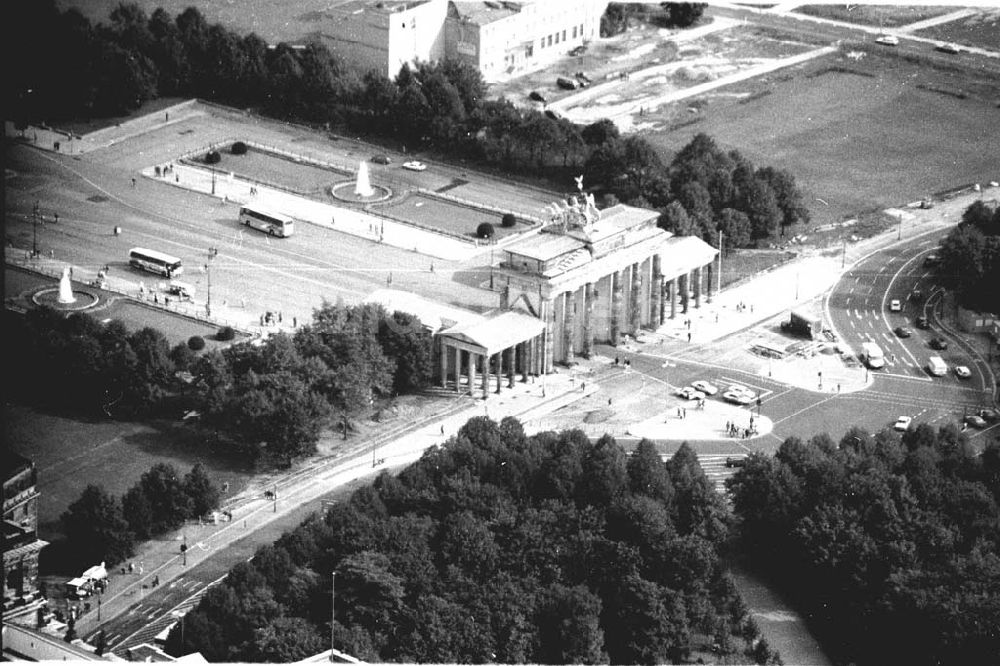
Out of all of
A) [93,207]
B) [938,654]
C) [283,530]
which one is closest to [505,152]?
[93,207]

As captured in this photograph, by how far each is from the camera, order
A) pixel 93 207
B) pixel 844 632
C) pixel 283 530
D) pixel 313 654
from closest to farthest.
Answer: pixel 313 654, pixel 844 632, pixel 283 530, pixel 93 207

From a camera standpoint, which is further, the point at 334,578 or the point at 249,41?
the point at 249,41

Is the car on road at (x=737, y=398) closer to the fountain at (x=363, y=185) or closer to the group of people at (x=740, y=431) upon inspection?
the group of people at (x=740, y=431)

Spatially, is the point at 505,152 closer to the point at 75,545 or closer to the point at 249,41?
the point at 249,41

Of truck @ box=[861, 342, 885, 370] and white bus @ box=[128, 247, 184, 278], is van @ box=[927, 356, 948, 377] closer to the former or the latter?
truck @ box=[861, 342, 885, 370]

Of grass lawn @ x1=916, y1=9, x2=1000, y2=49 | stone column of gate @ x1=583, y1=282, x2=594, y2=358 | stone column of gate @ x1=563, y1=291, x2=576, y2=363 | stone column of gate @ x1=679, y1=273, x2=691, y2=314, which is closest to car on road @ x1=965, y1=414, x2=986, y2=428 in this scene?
stone column of gate @ x1=679, y1=273, x2=691, y2=314

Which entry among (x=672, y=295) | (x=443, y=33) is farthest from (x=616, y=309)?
(x=443, y=33)

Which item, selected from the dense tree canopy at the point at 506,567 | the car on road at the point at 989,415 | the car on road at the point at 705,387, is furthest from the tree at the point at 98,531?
the car on road at the point at 989,415
